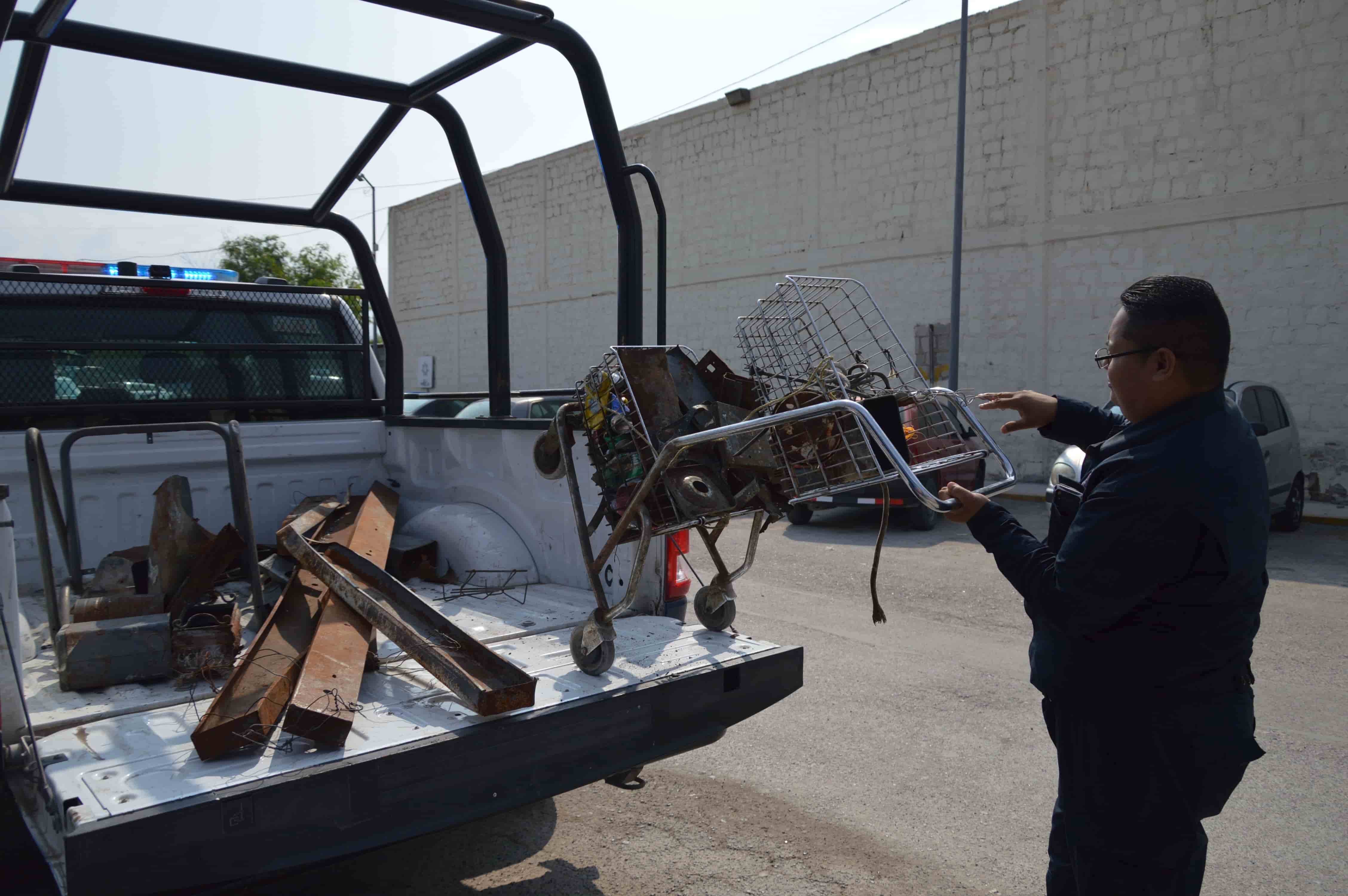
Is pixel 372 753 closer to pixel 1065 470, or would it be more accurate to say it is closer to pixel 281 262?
pixel 1065 470

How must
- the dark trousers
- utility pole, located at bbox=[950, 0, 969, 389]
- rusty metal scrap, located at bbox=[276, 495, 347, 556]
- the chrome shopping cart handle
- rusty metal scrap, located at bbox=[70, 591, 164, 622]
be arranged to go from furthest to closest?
utility pole, located at bbox=[950, 0, 969, 389]
rusty metal scrap, located at bbox=[276, 495, 347, 556]
rusty metal scrap, located at bbox=[70, 591, 164, 622]
the chrome shopping cart handle
the dark trousers

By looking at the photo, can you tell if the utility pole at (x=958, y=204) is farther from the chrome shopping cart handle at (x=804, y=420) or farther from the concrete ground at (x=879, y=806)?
the chrome shopping cart handle at (x=804, y=420)

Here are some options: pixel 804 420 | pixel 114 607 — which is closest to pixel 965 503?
pixel 804 420

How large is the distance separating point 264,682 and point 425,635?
533 mm

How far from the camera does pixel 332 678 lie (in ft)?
8.68

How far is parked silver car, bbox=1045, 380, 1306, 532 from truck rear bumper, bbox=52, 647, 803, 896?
8254 millimetres

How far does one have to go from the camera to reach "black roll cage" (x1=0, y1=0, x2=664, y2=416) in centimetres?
378

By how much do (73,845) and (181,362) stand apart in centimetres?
336

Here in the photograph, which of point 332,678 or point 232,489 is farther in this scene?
point 232,489

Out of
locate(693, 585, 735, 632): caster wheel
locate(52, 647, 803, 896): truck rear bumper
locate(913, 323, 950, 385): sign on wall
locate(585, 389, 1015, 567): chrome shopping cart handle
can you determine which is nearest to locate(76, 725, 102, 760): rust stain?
locate(52, 647, 803, 896): truck rear bumper

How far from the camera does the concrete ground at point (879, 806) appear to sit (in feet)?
11.6

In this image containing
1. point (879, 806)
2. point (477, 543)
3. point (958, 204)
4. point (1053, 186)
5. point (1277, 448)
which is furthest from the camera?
point (1053, 186)

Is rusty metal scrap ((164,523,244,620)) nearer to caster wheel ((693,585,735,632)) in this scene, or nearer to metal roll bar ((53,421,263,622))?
metal roll bar ((53,421,263,622))

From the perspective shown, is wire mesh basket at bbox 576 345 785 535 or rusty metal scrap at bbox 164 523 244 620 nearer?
wire mesh basket at bbox 576 345 785 535
